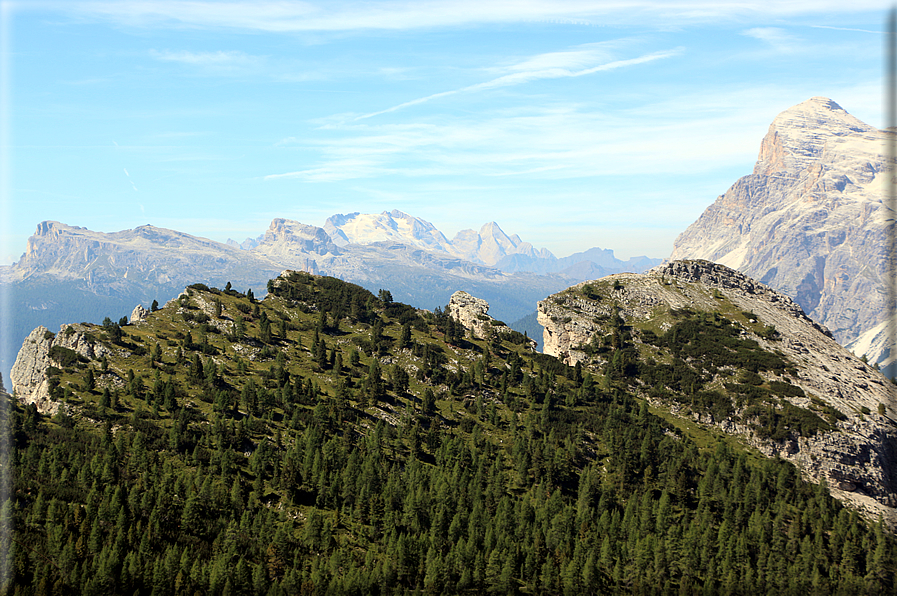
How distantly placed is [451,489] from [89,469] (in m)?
90.0

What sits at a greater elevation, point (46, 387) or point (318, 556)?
point (46, 387)

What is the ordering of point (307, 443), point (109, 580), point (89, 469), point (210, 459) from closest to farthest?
1. point (109, 580)
2. point (89, 469)
3. point (210, 459)
4. point (307, 443)

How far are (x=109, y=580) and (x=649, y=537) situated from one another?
120138 millimetres

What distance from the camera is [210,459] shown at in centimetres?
16050

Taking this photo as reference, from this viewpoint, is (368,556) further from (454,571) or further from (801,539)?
(801,539)

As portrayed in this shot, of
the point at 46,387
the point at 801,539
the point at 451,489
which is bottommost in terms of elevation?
the point at 801,539

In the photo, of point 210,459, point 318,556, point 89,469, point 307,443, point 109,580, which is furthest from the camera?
point 307,443

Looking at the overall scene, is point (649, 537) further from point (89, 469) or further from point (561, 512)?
point (89, 469)

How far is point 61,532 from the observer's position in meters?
121

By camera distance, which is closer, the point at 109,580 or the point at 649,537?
the point at 109,580

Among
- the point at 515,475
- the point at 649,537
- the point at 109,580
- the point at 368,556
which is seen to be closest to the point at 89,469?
the point at 109,580

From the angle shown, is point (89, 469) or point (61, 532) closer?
point (61, 532)

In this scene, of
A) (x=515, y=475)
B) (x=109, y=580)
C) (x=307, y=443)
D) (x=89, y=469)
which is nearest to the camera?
(x=109, y=580)

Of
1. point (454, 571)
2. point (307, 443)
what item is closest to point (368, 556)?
point (454, 571)
